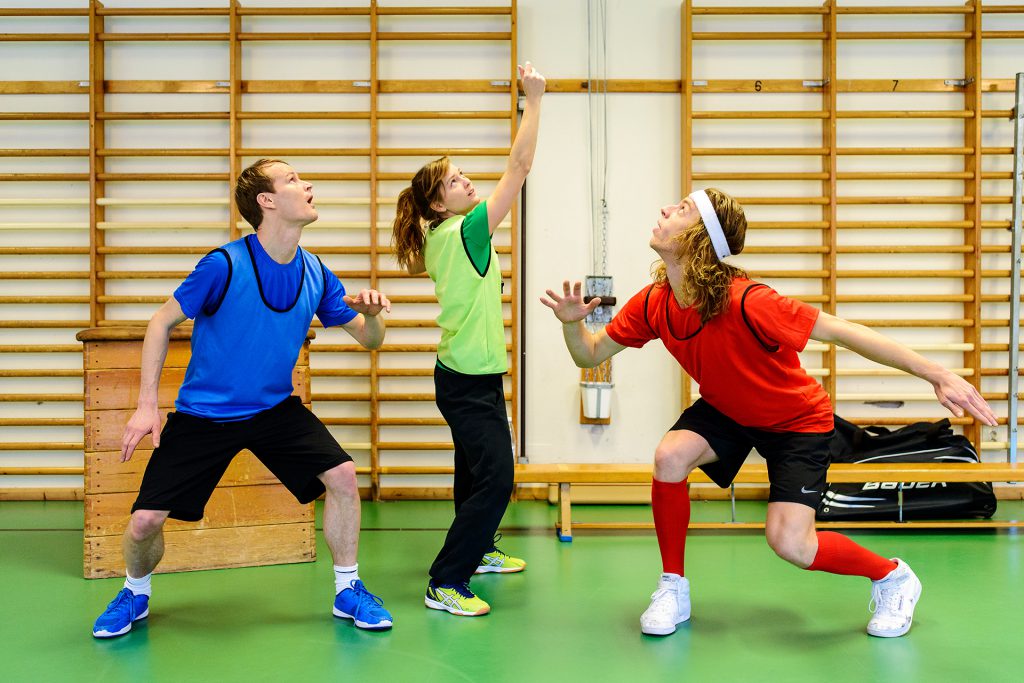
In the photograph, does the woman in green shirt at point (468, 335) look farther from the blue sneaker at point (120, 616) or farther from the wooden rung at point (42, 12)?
the wooden rung at point (42, 12)

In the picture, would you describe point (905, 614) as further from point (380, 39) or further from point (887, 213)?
point (380, 39)

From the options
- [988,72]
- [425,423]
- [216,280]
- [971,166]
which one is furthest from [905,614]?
[988,72]

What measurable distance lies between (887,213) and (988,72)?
1.08 metres

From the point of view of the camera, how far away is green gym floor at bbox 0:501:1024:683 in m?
2.56

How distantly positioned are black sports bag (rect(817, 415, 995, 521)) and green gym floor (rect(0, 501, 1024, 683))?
0.23 metres

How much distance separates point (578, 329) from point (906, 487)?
2.42m

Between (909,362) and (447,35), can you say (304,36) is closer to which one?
(447,35)

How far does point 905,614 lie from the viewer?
9.32 feet

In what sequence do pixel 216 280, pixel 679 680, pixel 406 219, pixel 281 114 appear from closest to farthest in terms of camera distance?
pixel 679 680, pixel 216 280, pixel 406 219, pixel 281 114

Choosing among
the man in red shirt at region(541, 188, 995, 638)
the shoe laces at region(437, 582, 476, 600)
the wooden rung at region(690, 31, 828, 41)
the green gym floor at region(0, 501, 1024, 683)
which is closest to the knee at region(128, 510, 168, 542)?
the green gym floor at region(0, 501, 1024, 683)

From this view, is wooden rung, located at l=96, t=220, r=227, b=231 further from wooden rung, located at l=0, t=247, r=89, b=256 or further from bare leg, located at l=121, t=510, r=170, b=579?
bare leg, located at l=121, t=510, r=170, b=579

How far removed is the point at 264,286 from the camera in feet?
9.52

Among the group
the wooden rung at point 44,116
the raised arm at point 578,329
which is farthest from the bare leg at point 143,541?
the wooden rung at point 44,116

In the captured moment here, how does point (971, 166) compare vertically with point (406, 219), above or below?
above
